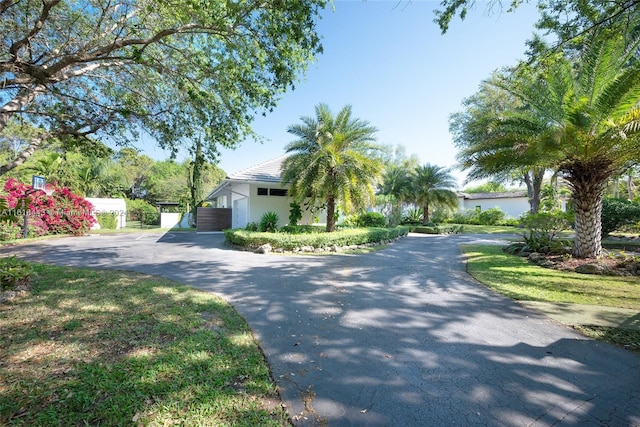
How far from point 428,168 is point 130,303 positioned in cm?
2300

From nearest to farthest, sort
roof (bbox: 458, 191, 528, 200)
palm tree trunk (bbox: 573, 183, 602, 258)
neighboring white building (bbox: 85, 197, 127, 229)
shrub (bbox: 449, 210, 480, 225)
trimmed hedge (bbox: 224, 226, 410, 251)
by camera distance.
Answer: palm tree trunk (bbox: 573, 183, 602, 258) → trimmed hedge (bbox: 224, 226, 410, 251) → neighboring white building (bbox: 85, 197, 127, 229) → shrub (bbox: 449, 210, 480, 225) → roof (bbox: 458, 191, 528, 200)

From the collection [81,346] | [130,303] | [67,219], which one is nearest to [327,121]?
[130,303]

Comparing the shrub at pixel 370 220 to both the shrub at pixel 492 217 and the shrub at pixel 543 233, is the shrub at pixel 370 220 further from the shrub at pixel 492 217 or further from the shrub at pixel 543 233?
the shrub at pixel 492 217

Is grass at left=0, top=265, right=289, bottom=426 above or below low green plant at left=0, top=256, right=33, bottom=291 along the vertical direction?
below

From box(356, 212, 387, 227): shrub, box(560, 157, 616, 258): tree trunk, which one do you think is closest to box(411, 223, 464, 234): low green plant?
box(356, 212, 387, 227): shrub

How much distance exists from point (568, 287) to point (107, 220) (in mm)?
29298

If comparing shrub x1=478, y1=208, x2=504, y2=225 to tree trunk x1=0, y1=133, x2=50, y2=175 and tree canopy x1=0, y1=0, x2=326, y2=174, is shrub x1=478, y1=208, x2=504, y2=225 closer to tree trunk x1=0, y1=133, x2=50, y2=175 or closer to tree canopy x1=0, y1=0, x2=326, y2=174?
tree canopy x1=0, y1=0, x2=326, y2=174

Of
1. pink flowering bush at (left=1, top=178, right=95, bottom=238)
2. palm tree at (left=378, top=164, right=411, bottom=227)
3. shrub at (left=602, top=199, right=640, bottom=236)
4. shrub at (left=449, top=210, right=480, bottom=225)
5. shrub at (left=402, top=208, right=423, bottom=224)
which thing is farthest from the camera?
shrub at (left=449, top=210, right=480, bottom=225)

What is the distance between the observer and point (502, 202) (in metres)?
37.8

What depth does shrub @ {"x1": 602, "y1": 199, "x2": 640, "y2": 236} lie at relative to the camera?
12.5 metres

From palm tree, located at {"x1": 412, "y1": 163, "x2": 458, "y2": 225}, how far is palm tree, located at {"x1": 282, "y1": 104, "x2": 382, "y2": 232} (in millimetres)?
10459

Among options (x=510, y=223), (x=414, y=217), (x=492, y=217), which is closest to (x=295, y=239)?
(x=414, y=217)

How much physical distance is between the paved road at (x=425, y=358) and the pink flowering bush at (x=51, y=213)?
43.8 feet

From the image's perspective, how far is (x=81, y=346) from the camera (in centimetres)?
313
